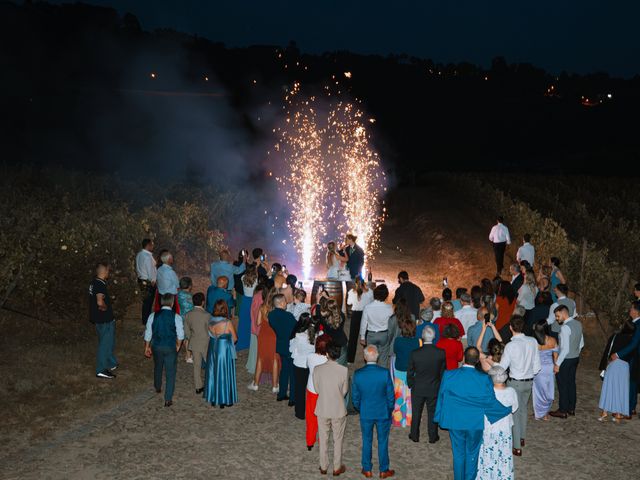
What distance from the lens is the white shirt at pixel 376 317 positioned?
39.0 ft

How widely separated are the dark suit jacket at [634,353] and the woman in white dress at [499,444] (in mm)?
3328

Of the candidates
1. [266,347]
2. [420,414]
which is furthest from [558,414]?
[266,347]

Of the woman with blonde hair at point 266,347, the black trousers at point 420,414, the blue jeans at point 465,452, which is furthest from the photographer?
the woman with blonde hair at point 266,347

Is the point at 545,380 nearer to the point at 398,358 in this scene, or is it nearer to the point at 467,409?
the point at 398,358

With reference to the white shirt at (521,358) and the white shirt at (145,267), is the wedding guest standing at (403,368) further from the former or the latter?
the white shirt at (145,267)

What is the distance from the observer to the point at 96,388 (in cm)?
1252

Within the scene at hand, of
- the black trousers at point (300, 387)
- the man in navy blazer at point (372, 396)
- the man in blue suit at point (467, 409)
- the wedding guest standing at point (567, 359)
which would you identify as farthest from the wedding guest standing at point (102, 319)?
the wedding guest standing at point (567, 359)

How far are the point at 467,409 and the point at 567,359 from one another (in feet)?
11.8

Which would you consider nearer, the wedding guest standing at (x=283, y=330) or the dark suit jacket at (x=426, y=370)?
the dark suit jacket at (x=426, y=370)

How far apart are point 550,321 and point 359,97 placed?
132535mm

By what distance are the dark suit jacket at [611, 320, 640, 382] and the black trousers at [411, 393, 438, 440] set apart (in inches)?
130

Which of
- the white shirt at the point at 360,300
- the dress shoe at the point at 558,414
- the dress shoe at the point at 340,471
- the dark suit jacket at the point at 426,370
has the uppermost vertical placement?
the white shirt at the point at 360,300

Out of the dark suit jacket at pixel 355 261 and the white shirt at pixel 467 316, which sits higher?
the dark suit jacket at pixel 355 261

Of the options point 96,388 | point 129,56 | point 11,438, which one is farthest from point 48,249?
point 129,56
